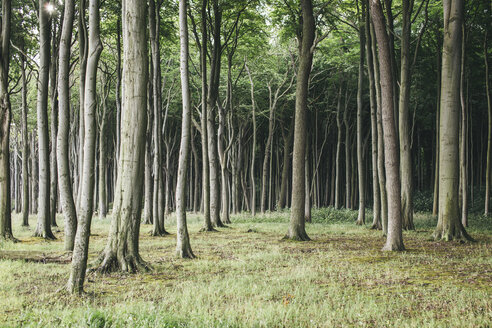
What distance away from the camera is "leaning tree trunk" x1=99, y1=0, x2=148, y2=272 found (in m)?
8.15

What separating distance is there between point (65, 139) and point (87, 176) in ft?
17.0

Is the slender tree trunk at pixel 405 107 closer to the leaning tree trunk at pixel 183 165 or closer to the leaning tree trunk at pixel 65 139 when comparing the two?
the leaning tree trunk at pixel 183 165

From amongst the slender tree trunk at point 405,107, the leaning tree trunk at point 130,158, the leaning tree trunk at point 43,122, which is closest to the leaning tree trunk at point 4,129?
the leaning tree trunk at point 43,122

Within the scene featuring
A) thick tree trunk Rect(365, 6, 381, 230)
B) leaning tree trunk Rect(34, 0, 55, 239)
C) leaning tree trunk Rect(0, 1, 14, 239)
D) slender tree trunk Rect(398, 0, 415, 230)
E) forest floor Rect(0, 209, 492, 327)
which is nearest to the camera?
forest floor Rect(0, 209, 492, 327)

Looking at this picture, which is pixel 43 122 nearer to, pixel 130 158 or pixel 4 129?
pixel 4 129

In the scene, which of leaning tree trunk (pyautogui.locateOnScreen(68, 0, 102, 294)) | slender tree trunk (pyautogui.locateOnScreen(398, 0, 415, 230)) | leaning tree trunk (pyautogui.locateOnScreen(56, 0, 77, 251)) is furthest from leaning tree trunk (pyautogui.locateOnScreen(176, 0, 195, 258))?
slender tree trunk (pyautogui.locateOnScreen(398, 0, 415, 230))

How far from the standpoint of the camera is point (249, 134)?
38688 millimetres

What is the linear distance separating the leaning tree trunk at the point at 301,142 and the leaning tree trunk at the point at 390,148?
10.5 feet

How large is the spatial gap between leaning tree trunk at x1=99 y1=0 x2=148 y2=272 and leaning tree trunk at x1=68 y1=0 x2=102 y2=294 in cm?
68

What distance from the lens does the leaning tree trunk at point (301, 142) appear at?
45.5ft

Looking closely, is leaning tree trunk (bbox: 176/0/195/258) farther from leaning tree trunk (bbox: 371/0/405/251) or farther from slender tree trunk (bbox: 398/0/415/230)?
slender tree trunk (bbox: 398/0/415/230)

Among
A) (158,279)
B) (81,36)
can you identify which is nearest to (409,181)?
(158,279)

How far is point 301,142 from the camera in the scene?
1417 centimetres

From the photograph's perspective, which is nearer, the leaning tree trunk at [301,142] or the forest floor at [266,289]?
the forest floor at [266,289]
